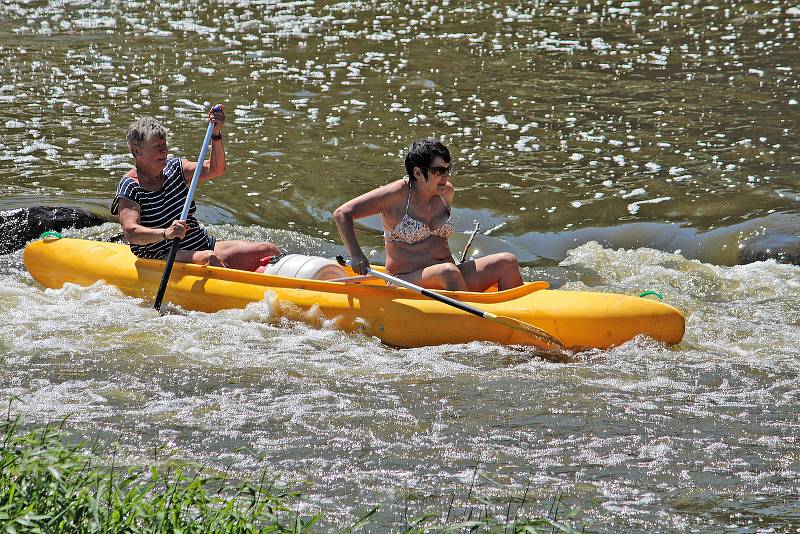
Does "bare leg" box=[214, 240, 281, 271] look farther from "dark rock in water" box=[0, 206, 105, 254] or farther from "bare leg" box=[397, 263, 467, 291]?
"dark rock in water" box=[0, 206, 105, 254]

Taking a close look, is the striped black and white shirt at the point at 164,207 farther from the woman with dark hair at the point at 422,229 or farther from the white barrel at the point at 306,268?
the woman with dark hair at the point at 422,229

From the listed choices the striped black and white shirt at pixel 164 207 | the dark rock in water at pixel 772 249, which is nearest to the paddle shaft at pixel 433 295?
the striped black and white shirt at pixel 164 207

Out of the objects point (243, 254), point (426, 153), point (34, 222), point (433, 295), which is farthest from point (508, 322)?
point (34, 222)

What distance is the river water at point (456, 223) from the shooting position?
4.61 m

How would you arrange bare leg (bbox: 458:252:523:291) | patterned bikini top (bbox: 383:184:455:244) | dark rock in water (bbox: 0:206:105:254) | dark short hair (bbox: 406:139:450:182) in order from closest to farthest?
dark short hair (bbox: 406:139:450:182) → patterned bikini top (bbox: 383:184:455:244) → bare leg (bbox: 458:252:523:291) → dark rock in water (bbox: 0:206:105:254)

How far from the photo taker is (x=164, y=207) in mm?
7070

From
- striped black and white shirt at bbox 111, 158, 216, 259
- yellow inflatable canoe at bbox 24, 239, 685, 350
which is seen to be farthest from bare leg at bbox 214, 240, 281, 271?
yellow inflatable canoe at bbox 24, 239, 685, 350

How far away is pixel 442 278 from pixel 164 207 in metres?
1.95

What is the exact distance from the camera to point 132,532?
325 centimetres

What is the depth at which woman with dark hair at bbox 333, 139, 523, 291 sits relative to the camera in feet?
20.8

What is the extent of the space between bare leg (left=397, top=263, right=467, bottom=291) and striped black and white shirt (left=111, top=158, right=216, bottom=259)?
5.25ft

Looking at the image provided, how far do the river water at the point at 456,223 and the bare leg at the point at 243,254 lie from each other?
0.59 m

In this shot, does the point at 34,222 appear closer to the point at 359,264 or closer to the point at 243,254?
the point at 243,254

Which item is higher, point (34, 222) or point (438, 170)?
point (438, 170)
